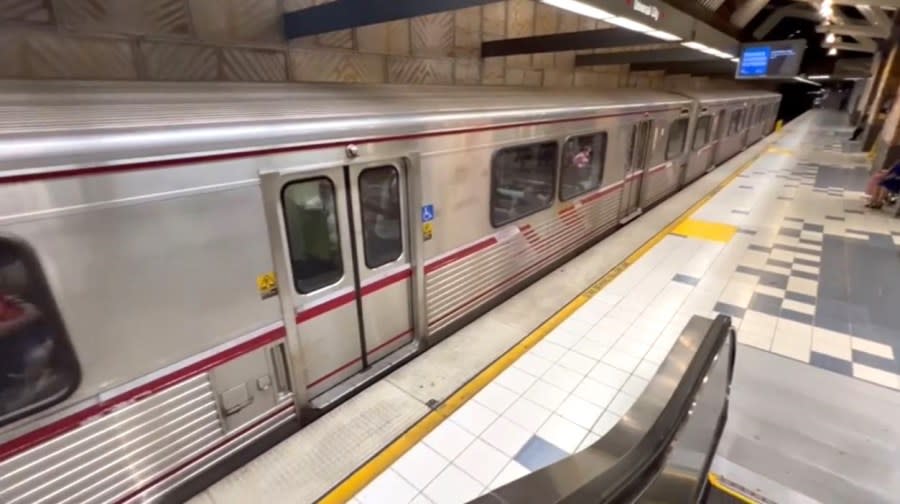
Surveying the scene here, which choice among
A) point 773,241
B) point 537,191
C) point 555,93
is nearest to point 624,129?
point 555,93

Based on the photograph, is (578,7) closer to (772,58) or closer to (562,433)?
(562,433)

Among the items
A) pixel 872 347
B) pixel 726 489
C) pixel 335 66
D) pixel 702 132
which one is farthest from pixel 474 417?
pixel 702 132

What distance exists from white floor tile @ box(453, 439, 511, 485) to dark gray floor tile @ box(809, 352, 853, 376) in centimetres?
292

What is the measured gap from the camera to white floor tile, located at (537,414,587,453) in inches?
112

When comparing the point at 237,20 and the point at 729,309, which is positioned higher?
the point at 237,20

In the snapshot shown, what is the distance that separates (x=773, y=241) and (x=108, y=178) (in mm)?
7954

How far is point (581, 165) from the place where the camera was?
→ 17.8ft

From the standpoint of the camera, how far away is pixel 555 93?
5.23 metres

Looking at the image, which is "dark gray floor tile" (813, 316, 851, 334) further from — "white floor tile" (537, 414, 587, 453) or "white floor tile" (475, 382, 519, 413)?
"white floor tile" (475, 382, 519, 413)

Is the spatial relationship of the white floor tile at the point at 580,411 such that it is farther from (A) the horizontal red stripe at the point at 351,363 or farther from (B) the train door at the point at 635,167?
(B) the train door at the point at 635,167

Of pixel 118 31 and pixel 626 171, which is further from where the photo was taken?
pixel 626 171

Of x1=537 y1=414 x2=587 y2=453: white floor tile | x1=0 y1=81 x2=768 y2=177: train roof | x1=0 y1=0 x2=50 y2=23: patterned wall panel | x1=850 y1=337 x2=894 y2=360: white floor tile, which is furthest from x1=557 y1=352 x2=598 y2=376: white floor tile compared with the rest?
x1=0 y1=0 x2=50 y2=23: patterned wall panel

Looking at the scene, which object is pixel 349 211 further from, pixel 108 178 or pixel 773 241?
pixel 773 241

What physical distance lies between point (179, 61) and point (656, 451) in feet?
12.0
